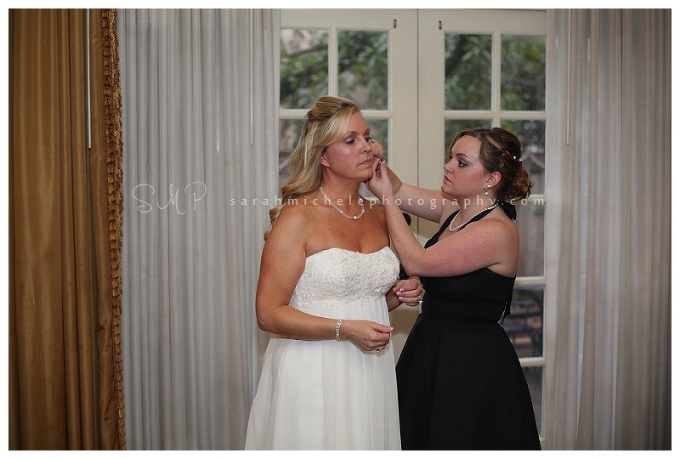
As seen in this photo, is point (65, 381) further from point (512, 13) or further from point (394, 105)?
point (512, 13)

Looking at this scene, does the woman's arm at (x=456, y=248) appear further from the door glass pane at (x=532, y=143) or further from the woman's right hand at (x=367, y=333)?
the door glass pane at (x=532, y=143)

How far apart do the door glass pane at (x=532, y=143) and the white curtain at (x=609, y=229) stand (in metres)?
0.12

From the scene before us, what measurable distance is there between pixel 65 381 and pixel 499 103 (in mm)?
2206

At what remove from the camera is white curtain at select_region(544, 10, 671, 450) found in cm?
279

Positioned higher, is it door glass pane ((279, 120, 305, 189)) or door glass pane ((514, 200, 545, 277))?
door glass pane ((279, 120, 305, 189))

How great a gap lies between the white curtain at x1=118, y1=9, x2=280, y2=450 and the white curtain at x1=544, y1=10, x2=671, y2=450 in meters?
1.28

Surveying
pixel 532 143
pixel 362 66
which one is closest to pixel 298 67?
pixel 362 66

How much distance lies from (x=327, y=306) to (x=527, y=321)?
54.6 inches

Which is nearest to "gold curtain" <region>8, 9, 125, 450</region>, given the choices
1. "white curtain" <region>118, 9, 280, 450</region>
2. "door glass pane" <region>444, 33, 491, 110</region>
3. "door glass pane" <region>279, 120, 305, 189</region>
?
"white curtain" <region>118, 9, 280, 450</region>

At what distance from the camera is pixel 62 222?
8.29 ft

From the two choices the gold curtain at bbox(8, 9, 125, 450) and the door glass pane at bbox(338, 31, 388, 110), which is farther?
the door glass pane at bbox(338, 31, 388, 110)

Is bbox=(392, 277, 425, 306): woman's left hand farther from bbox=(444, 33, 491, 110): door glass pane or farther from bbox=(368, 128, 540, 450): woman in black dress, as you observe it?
bbox=(444, 33, 491, 110): door glass pane

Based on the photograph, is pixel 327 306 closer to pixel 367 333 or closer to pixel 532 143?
pixel 367 333

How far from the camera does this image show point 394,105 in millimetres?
2785
